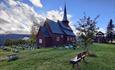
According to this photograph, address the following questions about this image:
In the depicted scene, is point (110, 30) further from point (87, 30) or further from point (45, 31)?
point (87, 30)

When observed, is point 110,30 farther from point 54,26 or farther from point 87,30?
point 87,30

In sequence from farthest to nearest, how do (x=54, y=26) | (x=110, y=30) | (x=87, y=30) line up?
(x=110, y=30) < (x=54, y=26) < (x=87, y=30)

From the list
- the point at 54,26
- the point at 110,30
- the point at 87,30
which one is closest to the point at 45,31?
the point at 54,26

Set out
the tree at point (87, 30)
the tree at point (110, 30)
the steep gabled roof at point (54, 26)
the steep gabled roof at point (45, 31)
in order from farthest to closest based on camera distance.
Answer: the tree at point (110, 30) < the steep gabled roof at point (54, 26) < the steep gabled roof at point (45, 31) < the tree at point (87, 30)

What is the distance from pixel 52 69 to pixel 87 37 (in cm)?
1290

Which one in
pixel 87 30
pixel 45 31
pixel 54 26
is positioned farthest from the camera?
pixel 54 26

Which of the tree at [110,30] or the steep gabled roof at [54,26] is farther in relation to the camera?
the tree at [110,30]

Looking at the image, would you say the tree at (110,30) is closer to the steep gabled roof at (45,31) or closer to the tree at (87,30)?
the steep gabled roof at (45,31)

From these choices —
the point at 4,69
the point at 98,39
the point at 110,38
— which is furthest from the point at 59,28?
the point at 4,69

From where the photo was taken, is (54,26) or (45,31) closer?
(45,31)

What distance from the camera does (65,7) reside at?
3290 inches

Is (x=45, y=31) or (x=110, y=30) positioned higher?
(x=110, y=30)

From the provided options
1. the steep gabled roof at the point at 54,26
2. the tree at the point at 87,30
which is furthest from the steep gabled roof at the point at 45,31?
the tree at the point at 87,30

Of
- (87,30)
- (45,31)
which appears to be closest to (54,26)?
(45,31)
